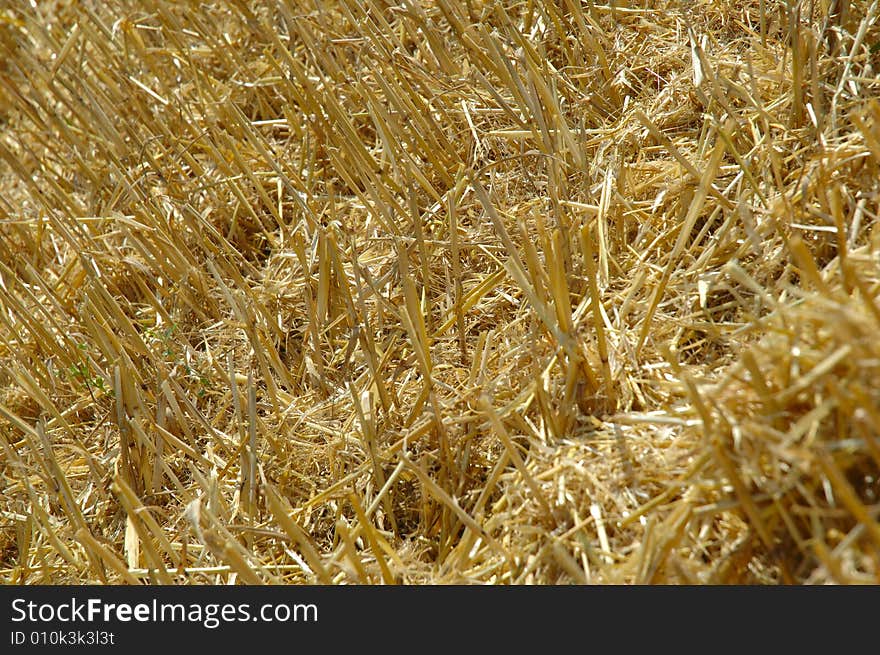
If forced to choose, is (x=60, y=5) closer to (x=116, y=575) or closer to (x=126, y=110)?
(x=126, y=110)

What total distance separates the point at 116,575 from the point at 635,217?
3.47ft

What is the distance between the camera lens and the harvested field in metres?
1.08

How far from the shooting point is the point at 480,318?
1.58 meters

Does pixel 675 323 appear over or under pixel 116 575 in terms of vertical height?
over

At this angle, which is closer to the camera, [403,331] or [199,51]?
[403,331]

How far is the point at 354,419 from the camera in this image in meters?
1.52

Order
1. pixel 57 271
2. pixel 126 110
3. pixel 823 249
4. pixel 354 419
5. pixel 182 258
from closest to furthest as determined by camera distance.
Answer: pixel 823 249 → pixel 354 419 → pixel 182 258 → pixel 57 271 → pixel 126 110

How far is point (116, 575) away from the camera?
1418mm

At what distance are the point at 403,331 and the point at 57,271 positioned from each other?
0.94m

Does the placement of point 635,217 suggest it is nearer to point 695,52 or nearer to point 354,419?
point 695,52

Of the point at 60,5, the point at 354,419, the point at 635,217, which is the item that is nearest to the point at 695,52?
the point at 635,217

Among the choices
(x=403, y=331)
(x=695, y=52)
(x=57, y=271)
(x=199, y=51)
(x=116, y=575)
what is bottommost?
(x=116, y=575)

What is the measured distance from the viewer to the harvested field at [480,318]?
108 centimetres
